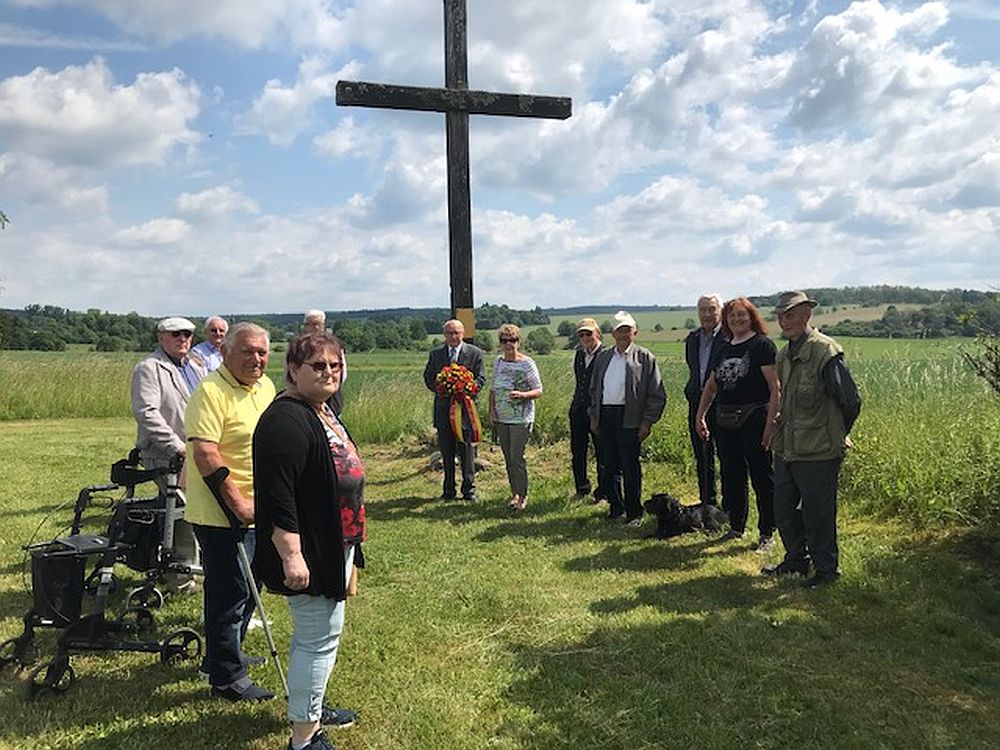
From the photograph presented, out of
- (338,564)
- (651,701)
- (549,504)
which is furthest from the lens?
(549,504)

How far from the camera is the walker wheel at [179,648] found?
13.2ft

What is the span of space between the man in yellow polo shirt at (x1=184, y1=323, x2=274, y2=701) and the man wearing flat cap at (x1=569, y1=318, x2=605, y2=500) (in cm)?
429

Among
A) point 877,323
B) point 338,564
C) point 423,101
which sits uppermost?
point 423,101

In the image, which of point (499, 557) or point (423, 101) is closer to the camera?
point (499, 557)

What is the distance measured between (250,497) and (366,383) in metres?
11.7

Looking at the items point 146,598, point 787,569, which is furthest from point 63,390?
point 787,569

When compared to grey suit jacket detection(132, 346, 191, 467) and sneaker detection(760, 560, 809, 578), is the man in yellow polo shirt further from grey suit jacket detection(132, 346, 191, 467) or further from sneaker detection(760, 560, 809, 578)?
sneaker detection(760, 560, 809, 578)

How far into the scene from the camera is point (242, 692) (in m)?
3.66

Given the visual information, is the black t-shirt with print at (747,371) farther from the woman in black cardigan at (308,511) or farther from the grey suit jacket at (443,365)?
the woman in black cardigan at (308,511)

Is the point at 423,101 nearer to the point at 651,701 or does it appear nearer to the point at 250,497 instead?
the point at 250,497

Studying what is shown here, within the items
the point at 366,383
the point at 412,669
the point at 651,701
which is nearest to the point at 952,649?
the point at 651,701

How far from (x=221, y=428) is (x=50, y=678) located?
4.93 feet

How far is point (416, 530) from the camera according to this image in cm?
706

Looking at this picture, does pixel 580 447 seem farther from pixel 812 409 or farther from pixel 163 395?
pixel 163 395
